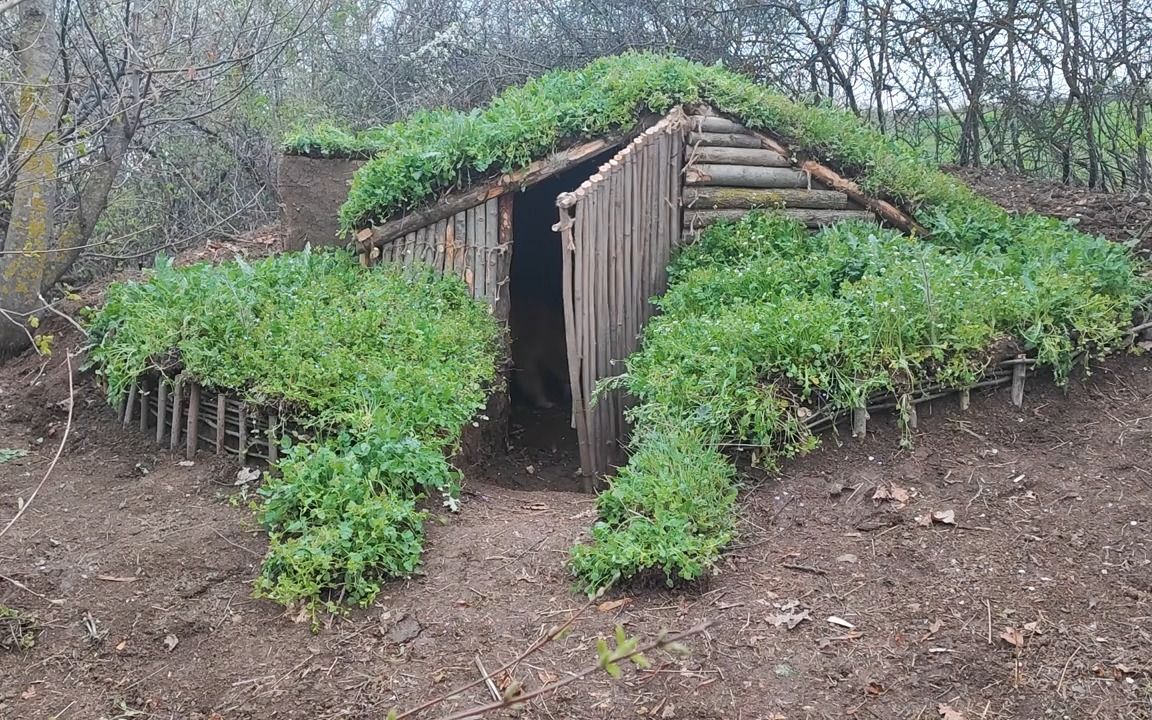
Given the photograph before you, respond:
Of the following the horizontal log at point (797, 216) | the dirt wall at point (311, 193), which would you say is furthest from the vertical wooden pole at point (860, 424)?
the dirt wall at point (311, 193)

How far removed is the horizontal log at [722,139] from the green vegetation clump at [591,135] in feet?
0.42

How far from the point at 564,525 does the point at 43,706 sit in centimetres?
232

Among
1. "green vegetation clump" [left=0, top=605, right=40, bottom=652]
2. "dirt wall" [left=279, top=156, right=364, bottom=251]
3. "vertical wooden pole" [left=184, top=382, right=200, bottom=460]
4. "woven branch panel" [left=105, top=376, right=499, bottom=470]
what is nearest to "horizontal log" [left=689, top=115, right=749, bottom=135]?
"dirt wall" [left=279, top=156, right=364, bottom=251]

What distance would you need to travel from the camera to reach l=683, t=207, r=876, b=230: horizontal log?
23.7 feet

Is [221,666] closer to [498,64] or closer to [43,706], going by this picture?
[43,706]

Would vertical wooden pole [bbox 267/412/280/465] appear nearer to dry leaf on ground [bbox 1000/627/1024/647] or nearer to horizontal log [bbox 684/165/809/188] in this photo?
Result: dry leaf on ground [bbox 1000/627/1024/647]

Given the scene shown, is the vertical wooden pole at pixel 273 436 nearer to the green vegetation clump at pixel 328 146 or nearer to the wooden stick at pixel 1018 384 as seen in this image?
the green vegetation clump at pixel 328 146

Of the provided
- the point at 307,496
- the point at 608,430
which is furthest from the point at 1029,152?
the point at 307,496

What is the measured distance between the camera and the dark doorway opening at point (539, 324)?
840cm

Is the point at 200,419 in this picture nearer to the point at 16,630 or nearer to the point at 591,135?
the point at 16,630

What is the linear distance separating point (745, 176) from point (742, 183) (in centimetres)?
6

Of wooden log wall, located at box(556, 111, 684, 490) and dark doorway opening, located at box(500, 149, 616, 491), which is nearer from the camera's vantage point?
wooden log wall, located at box(556, 111, 684, 490)

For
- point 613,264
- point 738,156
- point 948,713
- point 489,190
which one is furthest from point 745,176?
point 948,713

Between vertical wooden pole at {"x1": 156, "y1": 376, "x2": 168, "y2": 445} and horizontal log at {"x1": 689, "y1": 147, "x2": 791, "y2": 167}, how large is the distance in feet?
13.8
